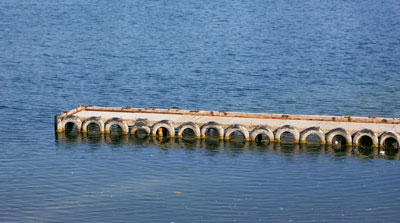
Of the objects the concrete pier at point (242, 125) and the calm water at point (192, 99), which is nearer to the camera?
the calm water at point (192, 99)

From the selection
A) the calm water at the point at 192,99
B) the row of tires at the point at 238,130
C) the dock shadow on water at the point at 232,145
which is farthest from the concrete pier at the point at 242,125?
the calm water at the point at 192,99

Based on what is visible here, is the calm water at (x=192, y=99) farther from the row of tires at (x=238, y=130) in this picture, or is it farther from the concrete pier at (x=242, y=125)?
the concrete pier at (x=242, y=125)

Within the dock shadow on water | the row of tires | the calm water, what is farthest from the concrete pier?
the calm water

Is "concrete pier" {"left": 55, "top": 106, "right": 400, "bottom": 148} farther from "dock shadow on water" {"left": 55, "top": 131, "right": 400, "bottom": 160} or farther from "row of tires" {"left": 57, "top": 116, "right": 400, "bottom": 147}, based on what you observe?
"dock shadow on water" {"left": 55, "top": 131, "right": 400, "bottom": 160}

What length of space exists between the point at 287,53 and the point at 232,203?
61415 mm

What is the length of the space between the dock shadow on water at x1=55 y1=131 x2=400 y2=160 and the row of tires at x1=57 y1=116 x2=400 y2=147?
0.40 meters

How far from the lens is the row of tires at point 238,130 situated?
211 feet

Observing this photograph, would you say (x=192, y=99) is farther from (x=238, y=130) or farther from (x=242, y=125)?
(x=238, y=130)

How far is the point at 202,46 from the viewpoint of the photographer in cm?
12038

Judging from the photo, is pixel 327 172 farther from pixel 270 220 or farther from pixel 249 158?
pixel 270 220

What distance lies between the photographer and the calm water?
180 ft

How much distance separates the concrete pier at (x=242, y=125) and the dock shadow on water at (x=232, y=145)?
410 millimetres

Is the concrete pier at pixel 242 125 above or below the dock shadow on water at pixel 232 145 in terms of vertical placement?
Result: above

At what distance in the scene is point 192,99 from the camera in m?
85.8
